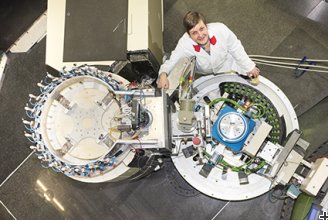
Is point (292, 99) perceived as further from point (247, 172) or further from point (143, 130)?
point (143, 130)

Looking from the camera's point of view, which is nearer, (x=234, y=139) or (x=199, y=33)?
(x=199, y=33)

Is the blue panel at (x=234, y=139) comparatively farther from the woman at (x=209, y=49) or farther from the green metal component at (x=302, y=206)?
the green metal component at (x=302, y=206)

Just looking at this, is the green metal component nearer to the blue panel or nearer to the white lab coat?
the blue panel

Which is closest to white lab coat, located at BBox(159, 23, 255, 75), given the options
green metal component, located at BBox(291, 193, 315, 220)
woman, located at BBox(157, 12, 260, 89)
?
woman, located at BBox(157, 12, 260, 89)

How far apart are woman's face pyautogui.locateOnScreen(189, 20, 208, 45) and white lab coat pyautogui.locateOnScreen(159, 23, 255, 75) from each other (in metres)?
0.10

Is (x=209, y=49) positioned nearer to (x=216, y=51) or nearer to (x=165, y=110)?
(x=216, y=51)

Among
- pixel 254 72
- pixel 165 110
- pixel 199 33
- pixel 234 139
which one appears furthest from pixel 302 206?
pixel 199 33

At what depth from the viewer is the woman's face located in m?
2.40

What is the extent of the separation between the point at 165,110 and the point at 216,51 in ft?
2.09

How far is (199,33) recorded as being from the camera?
2436 mm

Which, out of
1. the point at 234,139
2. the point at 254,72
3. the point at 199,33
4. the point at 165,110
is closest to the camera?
the point at 165,110

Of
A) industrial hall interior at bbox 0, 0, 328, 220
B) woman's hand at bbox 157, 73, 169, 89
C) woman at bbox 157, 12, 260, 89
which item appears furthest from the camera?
woman's hand at bbox 157, 73, 169, 89

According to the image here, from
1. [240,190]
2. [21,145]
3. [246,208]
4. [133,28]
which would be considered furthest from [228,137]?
[21,145]

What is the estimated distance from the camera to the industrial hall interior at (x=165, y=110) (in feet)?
7.69
